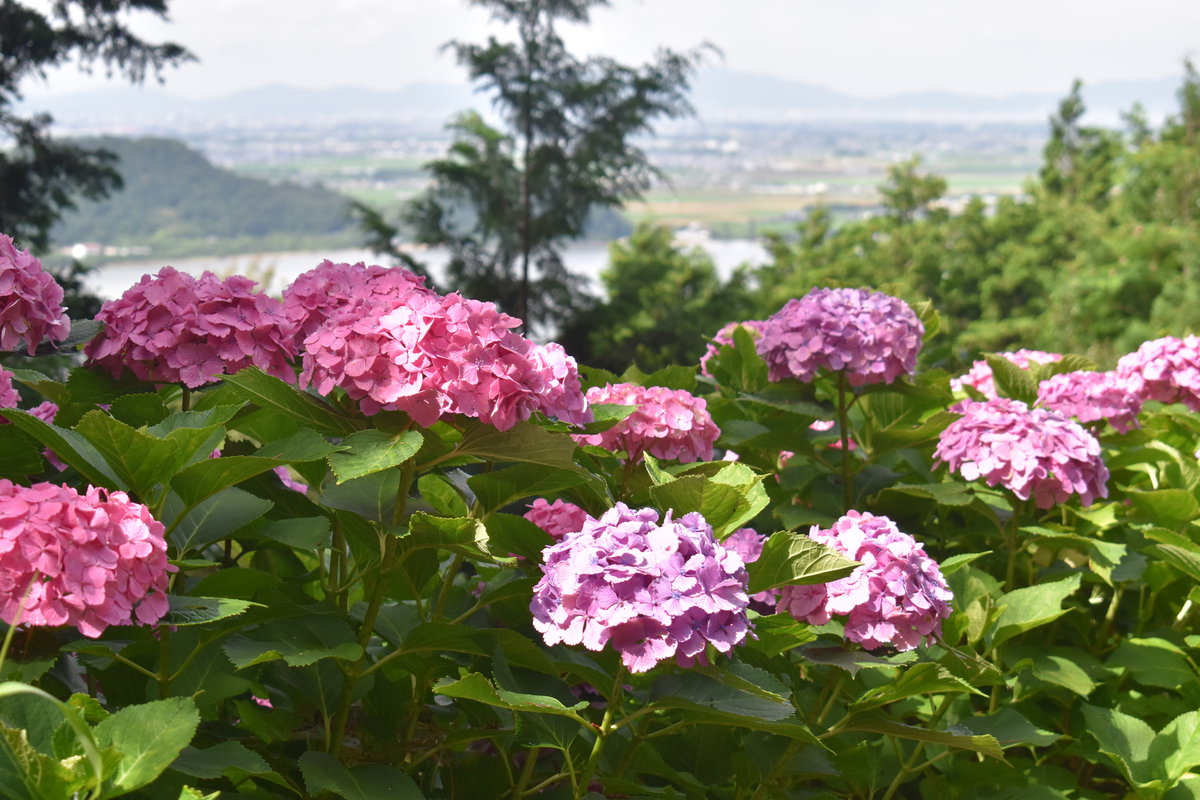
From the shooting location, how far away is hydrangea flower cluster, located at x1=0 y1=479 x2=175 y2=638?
1160 millimetres

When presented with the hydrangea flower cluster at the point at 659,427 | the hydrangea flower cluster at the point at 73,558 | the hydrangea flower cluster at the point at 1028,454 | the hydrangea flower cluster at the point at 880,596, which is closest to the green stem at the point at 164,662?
the hydrangea flower cluster at the point at 73,558

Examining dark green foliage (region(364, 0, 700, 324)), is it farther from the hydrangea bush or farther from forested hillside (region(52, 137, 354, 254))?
forested hillside (region(52, 137, 354, 254))

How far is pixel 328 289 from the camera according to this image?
1685 millimetres

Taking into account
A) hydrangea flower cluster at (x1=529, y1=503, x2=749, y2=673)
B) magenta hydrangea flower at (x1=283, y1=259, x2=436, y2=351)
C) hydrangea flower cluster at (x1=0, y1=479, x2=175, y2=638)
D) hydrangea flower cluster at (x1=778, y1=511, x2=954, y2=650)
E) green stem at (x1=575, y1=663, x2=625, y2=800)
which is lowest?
Answer: green stem at (x1=575, y1=663, x2=625, y2=800)

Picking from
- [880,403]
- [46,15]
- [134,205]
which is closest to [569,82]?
[46,15]

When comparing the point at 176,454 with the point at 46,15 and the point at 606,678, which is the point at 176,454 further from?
the point at 46,15

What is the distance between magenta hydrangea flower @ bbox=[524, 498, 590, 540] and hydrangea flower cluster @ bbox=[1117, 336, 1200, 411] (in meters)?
1.66

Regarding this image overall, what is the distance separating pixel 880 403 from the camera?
264cm

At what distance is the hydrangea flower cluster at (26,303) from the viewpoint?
1665mm

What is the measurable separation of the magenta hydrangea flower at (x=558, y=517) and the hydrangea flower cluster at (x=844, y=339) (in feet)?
2.41

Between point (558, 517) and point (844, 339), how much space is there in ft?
2.71

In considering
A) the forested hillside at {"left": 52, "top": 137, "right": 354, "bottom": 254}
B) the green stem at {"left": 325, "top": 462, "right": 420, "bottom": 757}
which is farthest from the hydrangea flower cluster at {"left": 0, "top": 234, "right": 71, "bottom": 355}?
the forested hillside at {"left": 52, "top": 137, "right": 354, "bottom": 254}

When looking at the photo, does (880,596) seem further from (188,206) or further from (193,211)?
(188,206)

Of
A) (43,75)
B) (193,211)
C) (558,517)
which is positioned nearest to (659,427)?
(558,517)
